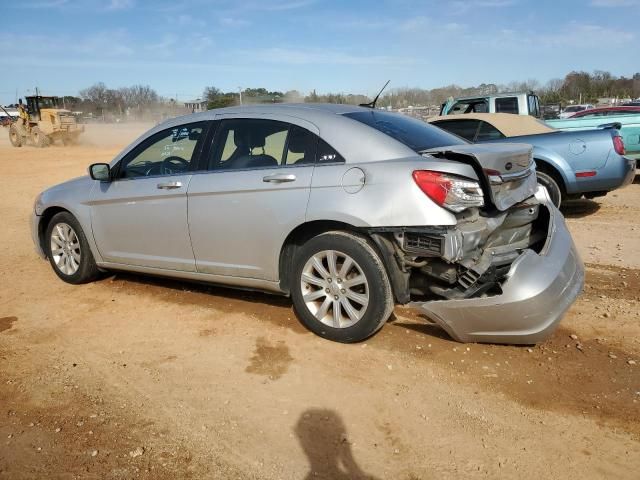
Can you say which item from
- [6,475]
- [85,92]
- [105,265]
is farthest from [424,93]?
[85,92]

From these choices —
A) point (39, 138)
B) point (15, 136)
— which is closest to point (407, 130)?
point (39, 138)

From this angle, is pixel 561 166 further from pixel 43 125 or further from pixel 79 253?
pixel 43 125

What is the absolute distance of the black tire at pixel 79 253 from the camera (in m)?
5.30

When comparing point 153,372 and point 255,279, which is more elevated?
point 255,279

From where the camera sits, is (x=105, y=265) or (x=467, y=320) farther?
(x=105, y=265)

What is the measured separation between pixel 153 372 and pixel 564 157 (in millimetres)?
6232

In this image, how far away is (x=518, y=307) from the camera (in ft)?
10.9

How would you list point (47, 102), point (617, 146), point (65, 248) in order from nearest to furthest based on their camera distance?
point (65, 248)
point (617, 146)
point (47, 102)

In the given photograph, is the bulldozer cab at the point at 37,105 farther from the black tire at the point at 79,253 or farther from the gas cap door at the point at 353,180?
the gas cap door at the point at 353,180

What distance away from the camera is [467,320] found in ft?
11.3

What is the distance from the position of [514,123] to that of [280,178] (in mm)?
5559

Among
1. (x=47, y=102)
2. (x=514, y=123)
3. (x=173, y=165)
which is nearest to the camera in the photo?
(x=173, y=165)

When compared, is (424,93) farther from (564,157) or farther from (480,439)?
(480,439)

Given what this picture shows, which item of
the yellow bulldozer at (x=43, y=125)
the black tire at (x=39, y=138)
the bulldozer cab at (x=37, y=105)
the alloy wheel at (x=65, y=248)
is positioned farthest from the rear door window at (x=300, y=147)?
the bulldozer cab at (x=37, y=105)
